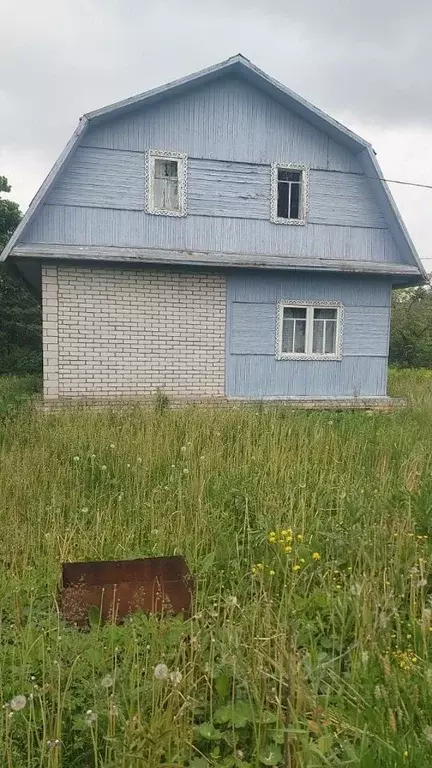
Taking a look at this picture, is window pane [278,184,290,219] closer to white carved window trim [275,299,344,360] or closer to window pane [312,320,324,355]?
white carved window trim [275,299,344,360]

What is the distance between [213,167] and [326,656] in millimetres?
9005

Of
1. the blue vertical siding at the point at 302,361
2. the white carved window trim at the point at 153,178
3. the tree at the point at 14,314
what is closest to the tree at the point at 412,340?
the blue vertical siding at the point at 302,361

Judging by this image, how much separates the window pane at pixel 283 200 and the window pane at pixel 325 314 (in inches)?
74.7

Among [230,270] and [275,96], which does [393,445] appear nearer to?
[230,270]

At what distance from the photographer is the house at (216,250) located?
9172 mm

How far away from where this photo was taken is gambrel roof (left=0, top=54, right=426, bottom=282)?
8.59m

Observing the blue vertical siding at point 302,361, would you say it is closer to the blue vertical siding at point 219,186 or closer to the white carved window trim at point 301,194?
the blue vertical siding at point 219,186

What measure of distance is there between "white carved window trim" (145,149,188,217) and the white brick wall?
1053mm

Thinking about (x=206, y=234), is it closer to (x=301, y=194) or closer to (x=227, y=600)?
(x=301, y=194)

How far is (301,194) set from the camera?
10133mm

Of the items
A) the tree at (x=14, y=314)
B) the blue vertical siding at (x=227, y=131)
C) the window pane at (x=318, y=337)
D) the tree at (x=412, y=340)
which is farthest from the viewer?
the tree at (x=412, y=340)

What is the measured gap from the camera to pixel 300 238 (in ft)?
33.2

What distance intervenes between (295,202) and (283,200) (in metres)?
0.24

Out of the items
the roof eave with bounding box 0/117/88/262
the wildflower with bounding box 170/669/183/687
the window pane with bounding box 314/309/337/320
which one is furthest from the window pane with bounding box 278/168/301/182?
the wildflower with bounding box 170/669/183/687
